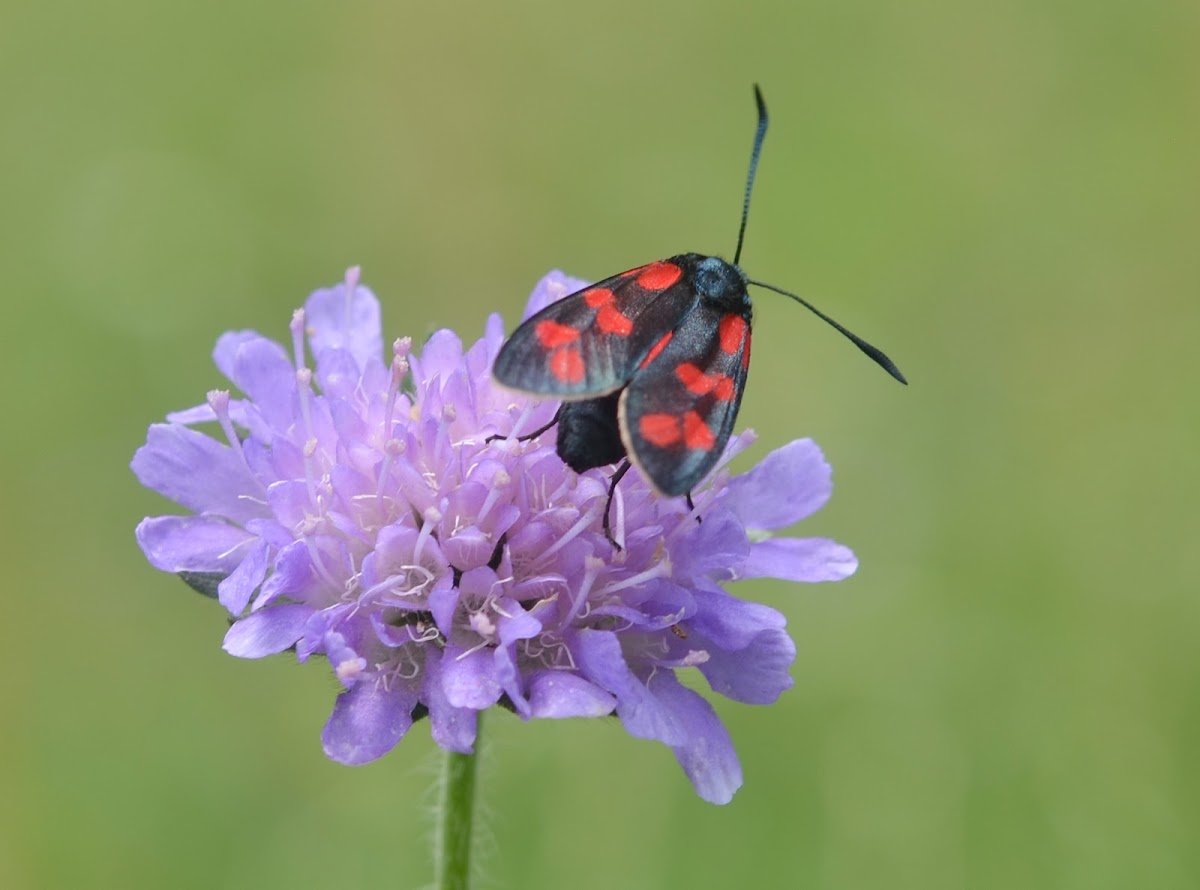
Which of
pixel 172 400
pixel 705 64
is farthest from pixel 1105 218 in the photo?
pixel 172 400

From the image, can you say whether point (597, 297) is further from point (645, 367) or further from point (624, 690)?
point (624, 690)

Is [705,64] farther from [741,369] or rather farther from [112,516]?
[741,369]

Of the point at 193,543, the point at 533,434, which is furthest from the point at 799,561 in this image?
the point at 193,543

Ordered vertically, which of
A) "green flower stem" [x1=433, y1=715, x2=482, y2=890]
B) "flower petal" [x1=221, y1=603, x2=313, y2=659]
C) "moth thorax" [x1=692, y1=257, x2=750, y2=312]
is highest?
"moth thorax" [x1=692, y1=257, x2=750, y2=312]

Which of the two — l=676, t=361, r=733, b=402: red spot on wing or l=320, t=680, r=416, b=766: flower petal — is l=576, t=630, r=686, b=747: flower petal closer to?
l=320, t=680, r=416, b=766: flower petal

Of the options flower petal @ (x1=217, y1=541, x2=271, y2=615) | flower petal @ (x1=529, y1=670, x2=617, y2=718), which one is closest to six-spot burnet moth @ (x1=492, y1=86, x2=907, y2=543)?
flower petal @ (x1=529, y1=670, x2=617, y2=718)

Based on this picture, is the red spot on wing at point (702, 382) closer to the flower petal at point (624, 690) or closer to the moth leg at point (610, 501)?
the moth leg at point (610, 501)

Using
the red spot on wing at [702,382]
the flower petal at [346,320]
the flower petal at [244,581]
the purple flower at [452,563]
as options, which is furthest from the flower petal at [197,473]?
the red spot on wing at [702,382]
